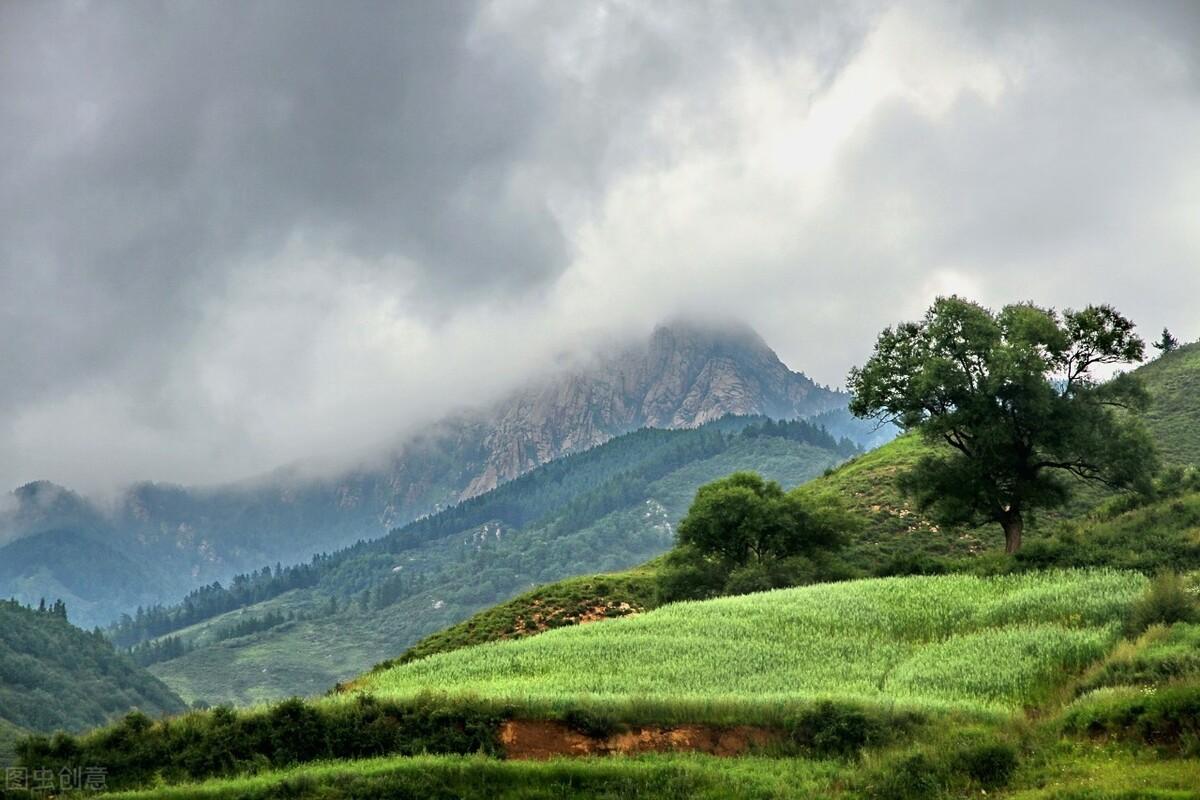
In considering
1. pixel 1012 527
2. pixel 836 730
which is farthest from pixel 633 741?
pixel 1012 527

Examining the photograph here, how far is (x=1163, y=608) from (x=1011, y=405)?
85.3 feet

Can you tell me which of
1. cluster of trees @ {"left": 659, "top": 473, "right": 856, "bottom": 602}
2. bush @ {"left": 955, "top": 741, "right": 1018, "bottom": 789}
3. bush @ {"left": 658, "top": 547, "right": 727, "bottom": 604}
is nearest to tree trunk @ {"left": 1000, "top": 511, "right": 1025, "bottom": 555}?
cluster of trees @ {"left": 659, "top": 473, "right": 856, "bottom": 602}

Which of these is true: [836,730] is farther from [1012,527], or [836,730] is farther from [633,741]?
[1012,527]

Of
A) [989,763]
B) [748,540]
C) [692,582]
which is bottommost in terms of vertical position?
[989,763]

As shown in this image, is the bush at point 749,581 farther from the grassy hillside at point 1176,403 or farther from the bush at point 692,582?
the grassy hillside at point 1176,403

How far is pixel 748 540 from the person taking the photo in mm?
69562

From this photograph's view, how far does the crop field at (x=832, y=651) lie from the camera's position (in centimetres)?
2861

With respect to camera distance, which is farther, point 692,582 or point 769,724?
point 692,582

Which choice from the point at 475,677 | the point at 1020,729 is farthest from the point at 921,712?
the point at 475,677

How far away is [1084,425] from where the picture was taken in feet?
178

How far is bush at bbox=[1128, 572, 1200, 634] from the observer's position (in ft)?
101

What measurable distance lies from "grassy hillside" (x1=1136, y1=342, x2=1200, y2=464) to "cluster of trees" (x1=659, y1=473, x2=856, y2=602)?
31.4 m

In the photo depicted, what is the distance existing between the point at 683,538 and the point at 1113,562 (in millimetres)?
33465

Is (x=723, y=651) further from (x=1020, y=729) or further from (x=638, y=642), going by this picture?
(x=1020, y=729)
